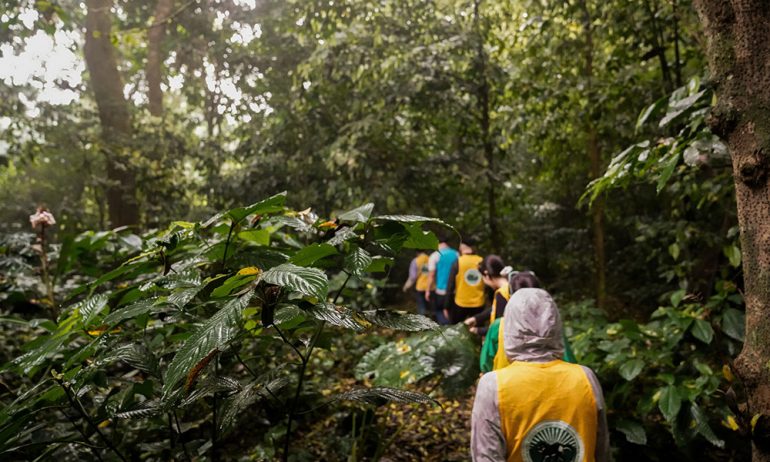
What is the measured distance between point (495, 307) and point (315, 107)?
502 centimetres

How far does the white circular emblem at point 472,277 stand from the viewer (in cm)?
516

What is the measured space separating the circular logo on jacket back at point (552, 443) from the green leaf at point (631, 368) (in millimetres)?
1119

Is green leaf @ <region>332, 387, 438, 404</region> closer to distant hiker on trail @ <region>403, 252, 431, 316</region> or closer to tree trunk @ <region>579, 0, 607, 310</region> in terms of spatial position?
tree trunk @ <region>579, 0, 607, 310</region>

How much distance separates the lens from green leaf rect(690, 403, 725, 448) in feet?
7.26

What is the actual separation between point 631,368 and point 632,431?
44 cm

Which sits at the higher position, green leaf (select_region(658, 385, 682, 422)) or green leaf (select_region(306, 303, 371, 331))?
green leaf (select_region(306, 303, 371, 331))

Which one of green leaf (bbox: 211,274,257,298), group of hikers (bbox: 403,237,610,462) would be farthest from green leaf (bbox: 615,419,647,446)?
green leaf (bbox: 211,274,257,298)

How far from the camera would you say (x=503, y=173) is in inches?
234

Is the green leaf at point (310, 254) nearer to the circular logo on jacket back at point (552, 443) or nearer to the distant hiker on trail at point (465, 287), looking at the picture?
the circular logo on jacket back at point (552, 443)

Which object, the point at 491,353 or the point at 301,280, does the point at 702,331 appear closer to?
the point at 491,353

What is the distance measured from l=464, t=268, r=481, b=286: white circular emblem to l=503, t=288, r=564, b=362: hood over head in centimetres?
348

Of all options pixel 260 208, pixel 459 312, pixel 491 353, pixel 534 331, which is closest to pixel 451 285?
pixel 459 312

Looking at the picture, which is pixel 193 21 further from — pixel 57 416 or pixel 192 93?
pixel 57 416

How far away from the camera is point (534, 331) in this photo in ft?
5.41
